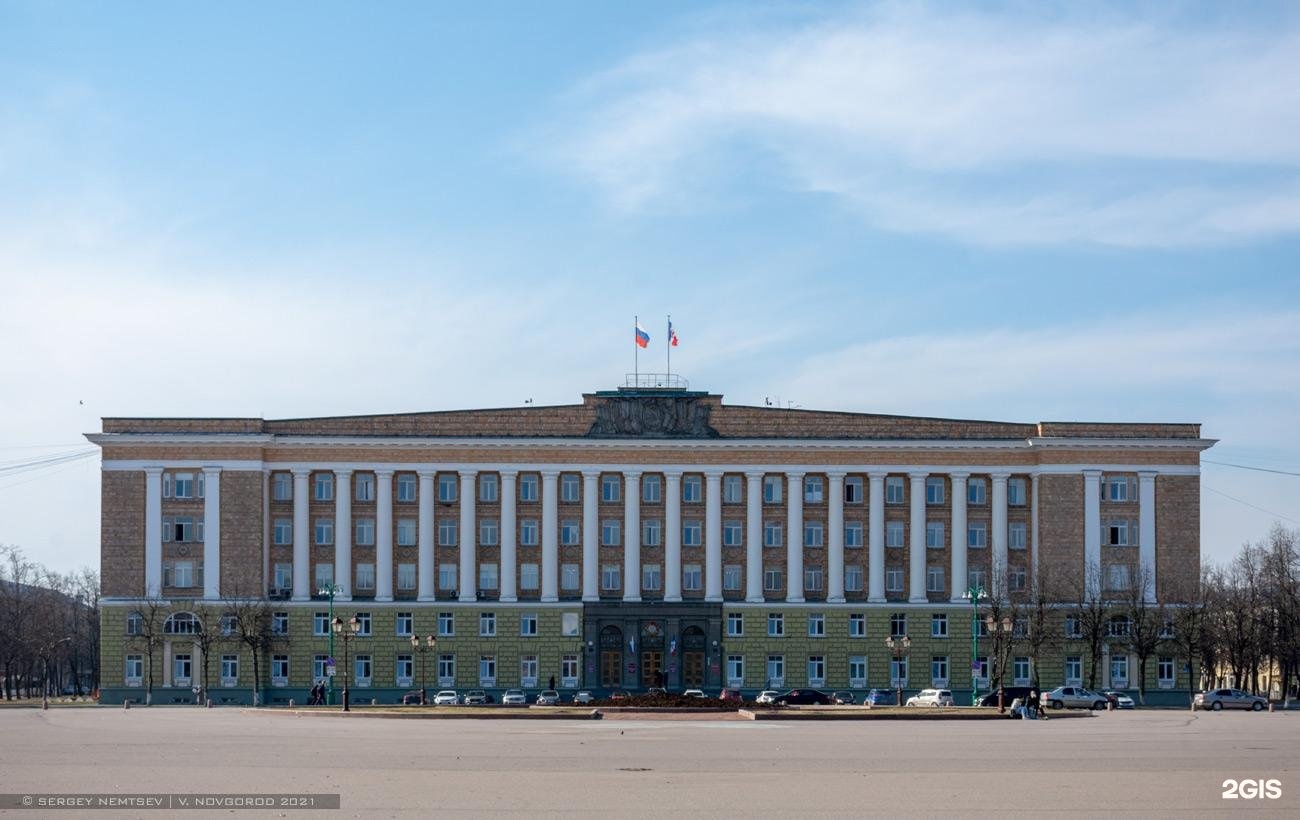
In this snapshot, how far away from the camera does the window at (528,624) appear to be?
323 feet

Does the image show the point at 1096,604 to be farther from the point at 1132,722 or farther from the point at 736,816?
the point at 736,816

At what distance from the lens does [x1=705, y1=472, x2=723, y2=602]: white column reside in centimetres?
9888

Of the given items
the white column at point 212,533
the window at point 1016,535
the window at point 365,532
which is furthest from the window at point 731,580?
the white column at point 212,533

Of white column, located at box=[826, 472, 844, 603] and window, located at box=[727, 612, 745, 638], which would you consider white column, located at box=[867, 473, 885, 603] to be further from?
window, located at box=[727, 612, 745, 638]

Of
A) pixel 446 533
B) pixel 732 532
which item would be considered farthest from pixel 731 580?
pixel 446 533

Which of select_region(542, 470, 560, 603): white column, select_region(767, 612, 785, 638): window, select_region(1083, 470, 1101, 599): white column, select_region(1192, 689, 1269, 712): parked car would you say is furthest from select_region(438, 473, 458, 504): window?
select_region(1192, 689, 1269, 712): parked car

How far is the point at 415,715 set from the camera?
213ft

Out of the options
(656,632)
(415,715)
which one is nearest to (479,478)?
(656,632)

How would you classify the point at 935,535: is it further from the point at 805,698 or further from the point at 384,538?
the point at 384,538

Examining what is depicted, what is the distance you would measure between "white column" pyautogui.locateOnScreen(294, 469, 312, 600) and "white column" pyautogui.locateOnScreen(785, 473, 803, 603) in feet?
89.3

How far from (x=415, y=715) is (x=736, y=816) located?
3958cm

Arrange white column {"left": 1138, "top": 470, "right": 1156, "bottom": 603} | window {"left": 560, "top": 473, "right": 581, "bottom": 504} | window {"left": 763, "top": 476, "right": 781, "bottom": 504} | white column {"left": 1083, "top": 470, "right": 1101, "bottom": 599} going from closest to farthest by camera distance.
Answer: white column {"left": 1083, "top": 470, "right": 1101, "bottom": 599}
white column {"left": 1138, "top": 470, "right": 1156, "bottom": 603}
window {"left": 560, "top": 473, "right": 581, "bottom": 504}
window {"left": 763, "top": 476, "right": 781, "bottom": 504}

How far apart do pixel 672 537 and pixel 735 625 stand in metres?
6.16

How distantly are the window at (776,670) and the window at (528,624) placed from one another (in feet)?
44.1
